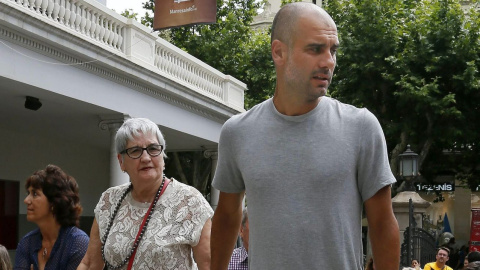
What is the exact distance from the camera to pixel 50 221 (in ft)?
18.0

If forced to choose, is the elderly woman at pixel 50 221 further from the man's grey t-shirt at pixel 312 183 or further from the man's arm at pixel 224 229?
the man's grey t-shirt at pixel 312 183

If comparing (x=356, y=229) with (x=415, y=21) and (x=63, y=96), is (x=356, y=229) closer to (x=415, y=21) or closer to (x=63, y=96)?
(x=63, y=96)

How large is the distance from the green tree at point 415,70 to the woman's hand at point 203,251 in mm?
23045

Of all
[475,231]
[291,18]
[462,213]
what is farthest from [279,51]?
[462,213]

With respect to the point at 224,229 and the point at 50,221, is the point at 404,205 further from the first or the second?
the point at 224,229

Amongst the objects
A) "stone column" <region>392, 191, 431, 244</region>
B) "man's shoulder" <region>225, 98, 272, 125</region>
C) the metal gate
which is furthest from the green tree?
"man's shoulder" <region>225, 98, 272, 125</region>

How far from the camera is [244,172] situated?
2895 mm

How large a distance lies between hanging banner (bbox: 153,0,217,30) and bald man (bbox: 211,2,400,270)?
12.5 m

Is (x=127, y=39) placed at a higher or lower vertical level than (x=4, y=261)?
higher

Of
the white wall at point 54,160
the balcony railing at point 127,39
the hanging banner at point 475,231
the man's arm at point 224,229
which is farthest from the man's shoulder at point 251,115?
the hanging banner at point 475,231

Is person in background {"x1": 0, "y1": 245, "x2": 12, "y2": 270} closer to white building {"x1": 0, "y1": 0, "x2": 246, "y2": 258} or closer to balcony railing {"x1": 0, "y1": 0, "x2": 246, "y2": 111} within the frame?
white building {"x1": 0, "y1": 0, "x2": 246, "y2": 258}

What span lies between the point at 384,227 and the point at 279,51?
67 cm

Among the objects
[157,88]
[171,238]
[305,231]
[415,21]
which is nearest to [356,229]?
[305,231]

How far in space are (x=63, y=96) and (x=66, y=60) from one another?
2.06 ft
